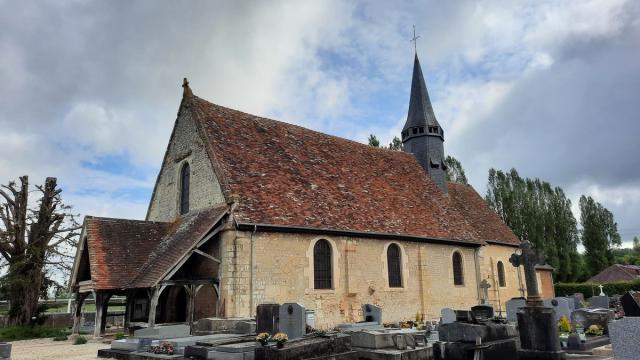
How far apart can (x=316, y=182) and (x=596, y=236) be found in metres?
35.6

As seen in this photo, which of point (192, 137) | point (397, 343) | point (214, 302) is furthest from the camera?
point (192, 137)

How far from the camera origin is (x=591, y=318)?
12.6 m

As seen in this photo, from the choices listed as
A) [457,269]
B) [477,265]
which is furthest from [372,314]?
[477,265]

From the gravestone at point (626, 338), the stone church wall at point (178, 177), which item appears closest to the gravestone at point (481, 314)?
the gravestone at point (626, 338)

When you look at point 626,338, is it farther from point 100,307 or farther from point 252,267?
point 100,307

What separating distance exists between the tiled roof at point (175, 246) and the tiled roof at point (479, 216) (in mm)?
14708

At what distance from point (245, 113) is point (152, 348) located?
11.9m

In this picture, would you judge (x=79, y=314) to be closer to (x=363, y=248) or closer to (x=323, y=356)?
(x=363, y=248)

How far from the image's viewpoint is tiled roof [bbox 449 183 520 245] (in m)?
24.6

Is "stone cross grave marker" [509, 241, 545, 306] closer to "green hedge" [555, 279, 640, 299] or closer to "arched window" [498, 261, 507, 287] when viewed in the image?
"arched window" [498, 261, 507, 287]

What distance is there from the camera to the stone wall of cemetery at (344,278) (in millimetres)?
14039

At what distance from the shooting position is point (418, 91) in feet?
87.9

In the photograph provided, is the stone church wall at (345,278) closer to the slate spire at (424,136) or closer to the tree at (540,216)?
the slate spire at (424,136)

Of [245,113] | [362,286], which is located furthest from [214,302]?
[245,113]
